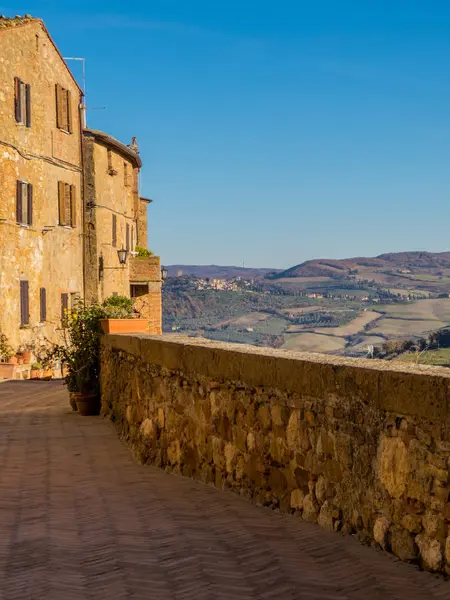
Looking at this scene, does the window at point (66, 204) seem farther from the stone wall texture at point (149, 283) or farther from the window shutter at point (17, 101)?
the stone wall texture at point (149, 283)

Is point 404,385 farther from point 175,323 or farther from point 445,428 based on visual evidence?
point 175,323

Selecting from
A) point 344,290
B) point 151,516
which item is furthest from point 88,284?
point 344,290

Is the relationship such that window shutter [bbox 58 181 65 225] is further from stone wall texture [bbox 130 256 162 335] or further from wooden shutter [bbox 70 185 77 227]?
stone wall texture [bbox 130 256 162 335]

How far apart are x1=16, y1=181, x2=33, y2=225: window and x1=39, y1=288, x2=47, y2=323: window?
7.20 feet

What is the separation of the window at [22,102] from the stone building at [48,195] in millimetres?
28

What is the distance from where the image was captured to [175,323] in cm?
6131

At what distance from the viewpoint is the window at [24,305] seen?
24516mm

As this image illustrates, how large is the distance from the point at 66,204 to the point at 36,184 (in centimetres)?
232

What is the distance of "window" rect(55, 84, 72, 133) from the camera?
27.1 m

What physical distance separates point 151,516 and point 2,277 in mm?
18687

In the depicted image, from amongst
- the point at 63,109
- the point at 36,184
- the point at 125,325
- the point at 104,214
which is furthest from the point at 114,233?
the point at 125,325

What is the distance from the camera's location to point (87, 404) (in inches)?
453

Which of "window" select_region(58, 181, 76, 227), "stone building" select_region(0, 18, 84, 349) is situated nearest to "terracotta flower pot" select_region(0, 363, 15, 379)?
"stone building" select_region(0, 18, 84, 349)

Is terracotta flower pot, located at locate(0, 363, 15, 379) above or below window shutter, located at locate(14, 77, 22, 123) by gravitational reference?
below
